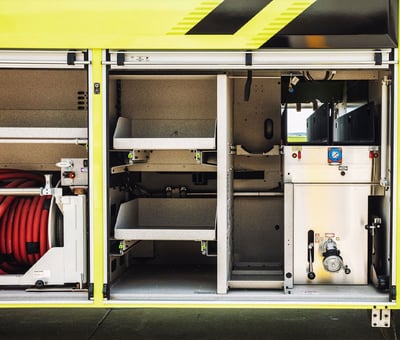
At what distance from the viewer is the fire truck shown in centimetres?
288

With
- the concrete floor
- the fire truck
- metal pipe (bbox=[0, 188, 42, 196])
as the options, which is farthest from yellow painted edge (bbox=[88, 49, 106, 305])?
the concrete floor

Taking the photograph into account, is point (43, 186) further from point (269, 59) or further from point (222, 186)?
point (269, 59)

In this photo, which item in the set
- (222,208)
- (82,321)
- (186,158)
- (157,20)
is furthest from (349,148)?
(82,321)

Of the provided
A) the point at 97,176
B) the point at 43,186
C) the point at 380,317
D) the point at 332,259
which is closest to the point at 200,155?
the point at 97,176

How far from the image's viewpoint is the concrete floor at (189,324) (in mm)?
3721

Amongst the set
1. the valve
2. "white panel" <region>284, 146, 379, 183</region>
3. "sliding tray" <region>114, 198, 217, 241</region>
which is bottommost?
the valve

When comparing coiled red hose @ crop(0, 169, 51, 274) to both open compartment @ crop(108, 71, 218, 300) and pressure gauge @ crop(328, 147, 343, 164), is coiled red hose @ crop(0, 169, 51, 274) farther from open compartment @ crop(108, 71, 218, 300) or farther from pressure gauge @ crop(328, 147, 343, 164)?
pressure gauge @ crop(328, 147, 343, 164)

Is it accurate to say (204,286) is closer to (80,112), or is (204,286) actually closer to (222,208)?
(222,208)

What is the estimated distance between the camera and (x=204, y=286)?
10.7 ft

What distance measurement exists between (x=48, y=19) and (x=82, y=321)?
262cm

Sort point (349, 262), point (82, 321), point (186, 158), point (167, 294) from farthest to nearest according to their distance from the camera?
point (82, 321), point (186, 158), point (349, 262), point (167, 294)

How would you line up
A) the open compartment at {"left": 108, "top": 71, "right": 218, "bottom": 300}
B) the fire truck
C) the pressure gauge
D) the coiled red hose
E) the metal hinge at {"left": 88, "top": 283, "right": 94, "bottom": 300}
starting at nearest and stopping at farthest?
1. the fire truck
2. the metal hinge at {"left": 88, "top": 283, "right": 94, "bottom": 300}
3. the pressure gauge
4. the coiled red hose
5. the open compartment at {"left": 108, "top": 71, "right": 218, "bottom": 300}

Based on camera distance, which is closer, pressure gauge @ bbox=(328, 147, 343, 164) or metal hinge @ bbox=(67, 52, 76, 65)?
metal hinge @ bbox=(67, 52, 76, 65)

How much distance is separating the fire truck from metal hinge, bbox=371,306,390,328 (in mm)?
19
